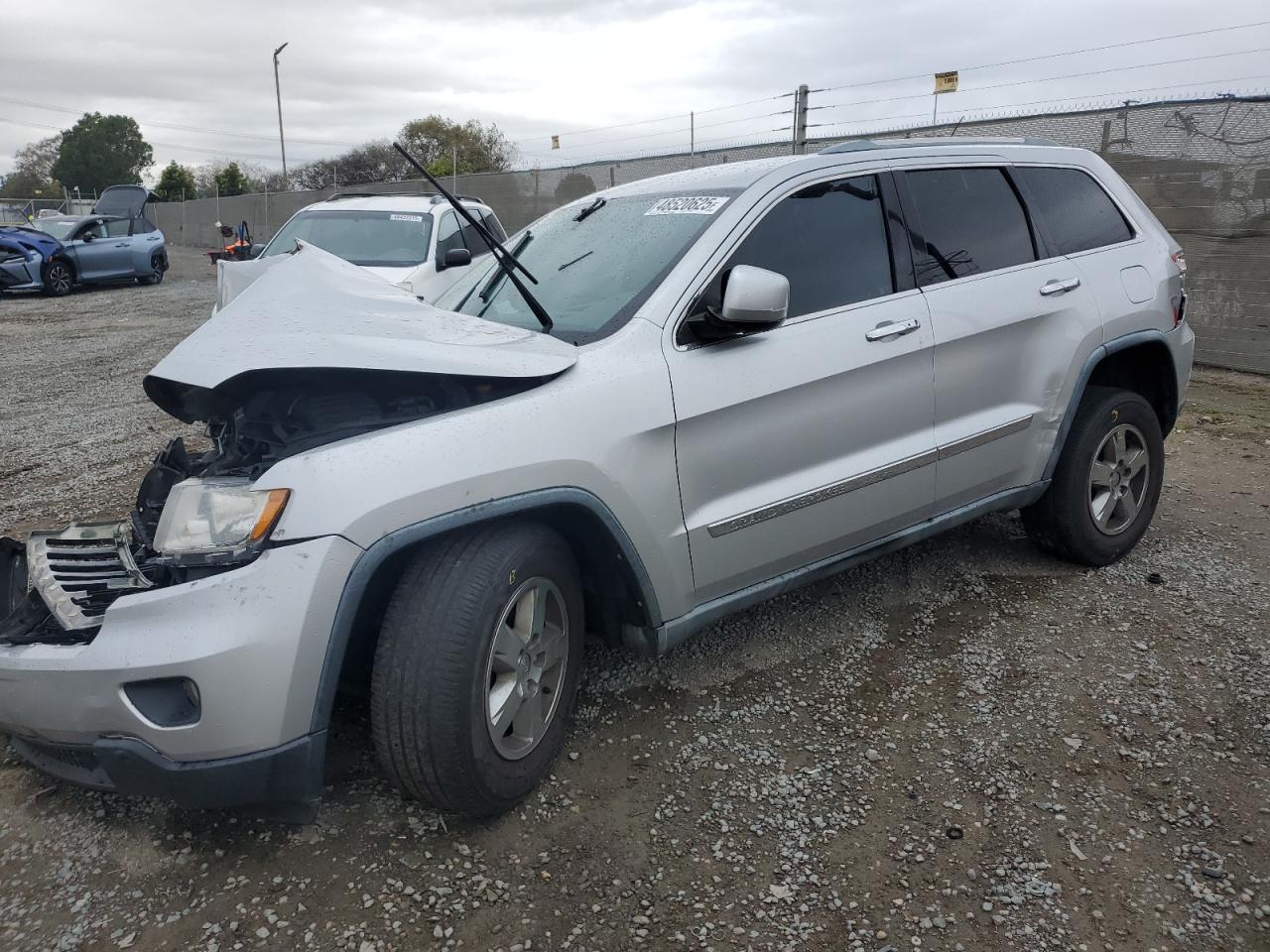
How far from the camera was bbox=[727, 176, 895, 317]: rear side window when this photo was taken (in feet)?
10.3

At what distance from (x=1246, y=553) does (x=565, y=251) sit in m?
3.48

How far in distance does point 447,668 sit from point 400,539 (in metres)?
0.34

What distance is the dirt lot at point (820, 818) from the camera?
230 cm

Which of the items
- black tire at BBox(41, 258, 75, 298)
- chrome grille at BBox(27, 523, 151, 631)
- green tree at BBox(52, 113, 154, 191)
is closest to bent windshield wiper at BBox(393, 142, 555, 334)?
chrome grille at BBox(27, 523, 151, 631)

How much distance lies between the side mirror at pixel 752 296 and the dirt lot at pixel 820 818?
135 cm

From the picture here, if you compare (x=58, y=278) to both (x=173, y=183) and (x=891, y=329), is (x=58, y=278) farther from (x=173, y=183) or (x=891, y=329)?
(x=173, y=183)

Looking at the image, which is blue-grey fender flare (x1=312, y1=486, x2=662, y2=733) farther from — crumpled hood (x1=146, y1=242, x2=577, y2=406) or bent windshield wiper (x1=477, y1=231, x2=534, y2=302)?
bent windshield wiper (x1=477, y1=231, x2=534, y2=302)

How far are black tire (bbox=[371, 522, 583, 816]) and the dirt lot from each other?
0.83 feet

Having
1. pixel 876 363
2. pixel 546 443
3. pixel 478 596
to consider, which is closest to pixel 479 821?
pixel 478 596

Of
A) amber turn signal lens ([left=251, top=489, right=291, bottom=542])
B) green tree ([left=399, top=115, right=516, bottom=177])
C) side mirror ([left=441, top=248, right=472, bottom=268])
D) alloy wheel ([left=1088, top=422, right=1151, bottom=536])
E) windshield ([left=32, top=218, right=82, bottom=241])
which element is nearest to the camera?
amber turn signal lens ([left=251, top=489, right=291, bottom=542])

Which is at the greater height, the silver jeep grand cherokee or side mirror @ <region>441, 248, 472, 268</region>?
side mirror @ <region>441, 248, 472, 268</region>

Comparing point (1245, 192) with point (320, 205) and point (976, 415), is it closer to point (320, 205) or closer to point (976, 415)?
point (976, 415)

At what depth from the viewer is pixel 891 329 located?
3.28m

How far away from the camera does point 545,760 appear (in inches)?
109
